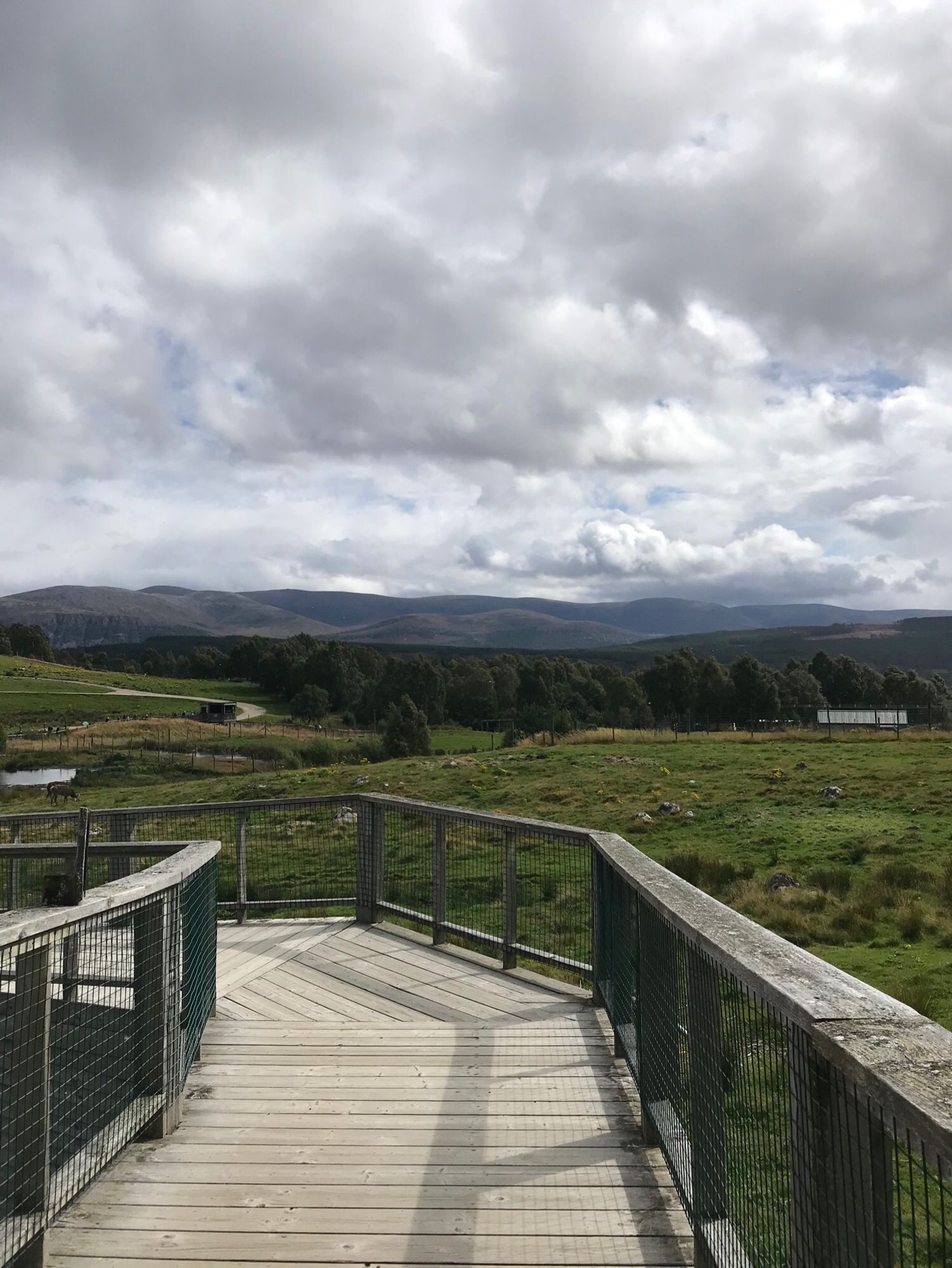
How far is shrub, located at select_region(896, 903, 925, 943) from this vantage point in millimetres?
10102

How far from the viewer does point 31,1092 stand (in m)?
3.08

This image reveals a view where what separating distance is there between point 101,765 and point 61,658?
139963 mm

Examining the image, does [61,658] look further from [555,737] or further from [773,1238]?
[773,1238]

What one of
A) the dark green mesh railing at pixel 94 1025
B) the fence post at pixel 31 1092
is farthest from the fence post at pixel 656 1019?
the fence post at pixel 31 1092

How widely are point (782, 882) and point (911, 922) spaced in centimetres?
239

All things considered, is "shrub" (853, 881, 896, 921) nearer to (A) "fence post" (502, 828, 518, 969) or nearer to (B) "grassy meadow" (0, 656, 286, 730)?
(A) "fence post" (502, 828, 518, 969)

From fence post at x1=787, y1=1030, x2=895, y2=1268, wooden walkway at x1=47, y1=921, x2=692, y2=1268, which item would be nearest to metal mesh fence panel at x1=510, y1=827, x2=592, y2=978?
wooden walkway at x1=47, y1=921, x2=692, y2=1268

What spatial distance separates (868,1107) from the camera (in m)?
1.72

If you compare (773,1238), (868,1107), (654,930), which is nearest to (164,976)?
(654,930)

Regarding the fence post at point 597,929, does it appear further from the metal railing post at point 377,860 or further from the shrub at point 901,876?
the shrub at point 901,876

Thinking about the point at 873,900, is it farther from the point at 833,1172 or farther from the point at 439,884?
the point at 833,1172

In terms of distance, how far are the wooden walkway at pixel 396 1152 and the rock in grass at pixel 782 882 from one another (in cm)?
718

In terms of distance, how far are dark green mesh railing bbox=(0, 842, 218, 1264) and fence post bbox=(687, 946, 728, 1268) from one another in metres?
2.10

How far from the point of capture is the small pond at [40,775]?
42.0m
